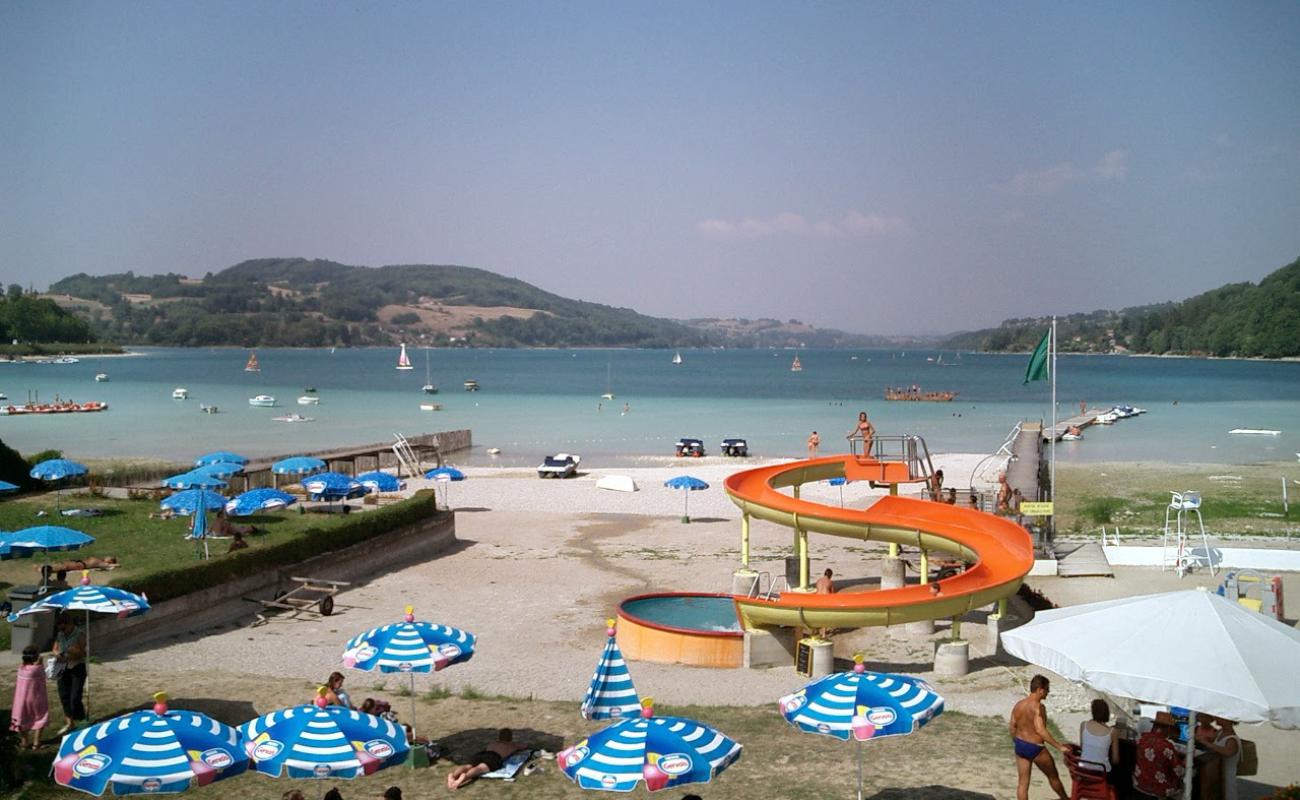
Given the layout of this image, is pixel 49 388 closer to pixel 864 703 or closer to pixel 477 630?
pixel 477 630

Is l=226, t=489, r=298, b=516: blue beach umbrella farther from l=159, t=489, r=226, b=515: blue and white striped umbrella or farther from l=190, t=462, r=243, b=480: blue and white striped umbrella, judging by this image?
l=190, t=462, r=243, b=480: blue and white striped umbrella

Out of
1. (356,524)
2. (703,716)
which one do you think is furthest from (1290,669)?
(356,524)

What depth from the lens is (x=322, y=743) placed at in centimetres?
980

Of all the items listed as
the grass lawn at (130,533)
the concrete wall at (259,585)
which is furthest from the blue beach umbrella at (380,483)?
the grass lawn at (130,533)

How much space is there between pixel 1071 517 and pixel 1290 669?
28.1 m

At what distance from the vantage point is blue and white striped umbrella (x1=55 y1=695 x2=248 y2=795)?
30.0 ft

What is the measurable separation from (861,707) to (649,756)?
7.06 ft

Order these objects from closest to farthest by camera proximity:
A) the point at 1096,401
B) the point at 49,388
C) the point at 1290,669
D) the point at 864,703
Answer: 1. the point at 1290,669
2. the point at 864,703
3. the point at 1096,401
4. the point at 49,388

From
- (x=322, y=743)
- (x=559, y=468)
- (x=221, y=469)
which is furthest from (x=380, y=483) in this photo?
(x=322, y=743)

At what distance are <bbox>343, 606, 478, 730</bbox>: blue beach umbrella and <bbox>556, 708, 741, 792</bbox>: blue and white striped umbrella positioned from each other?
11.4 ft

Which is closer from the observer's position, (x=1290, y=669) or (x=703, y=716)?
(x=1290, y=669)

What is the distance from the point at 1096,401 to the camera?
120m

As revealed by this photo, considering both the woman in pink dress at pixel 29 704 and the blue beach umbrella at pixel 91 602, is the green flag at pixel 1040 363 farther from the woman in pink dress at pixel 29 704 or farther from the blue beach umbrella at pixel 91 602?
the woman in pink dress at pixel 29 704

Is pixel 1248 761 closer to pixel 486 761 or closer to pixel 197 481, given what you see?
pixel 486 761
